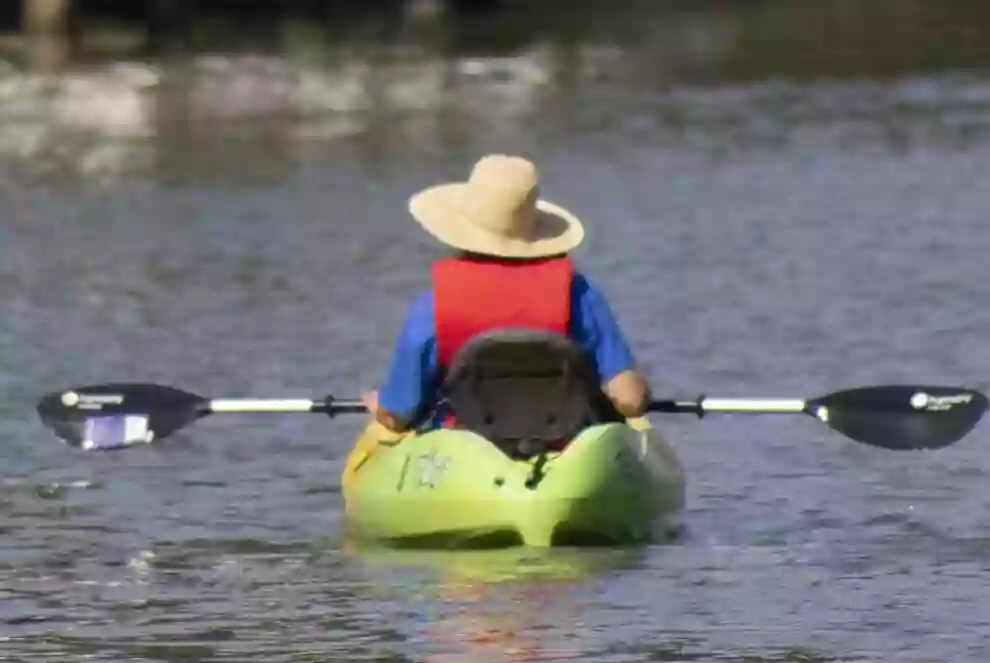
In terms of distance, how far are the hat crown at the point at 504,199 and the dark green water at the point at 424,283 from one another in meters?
1.09

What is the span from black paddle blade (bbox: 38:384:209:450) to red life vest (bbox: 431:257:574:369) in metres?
1.72

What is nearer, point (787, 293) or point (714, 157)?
point (787, 293)

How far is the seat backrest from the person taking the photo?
10.4 metres

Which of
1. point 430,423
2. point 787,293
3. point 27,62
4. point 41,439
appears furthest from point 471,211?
point 27,62

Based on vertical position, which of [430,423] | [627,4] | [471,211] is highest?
[471,211]

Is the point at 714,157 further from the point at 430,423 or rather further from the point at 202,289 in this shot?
the point at 430,423

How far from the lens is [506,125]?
30656mm

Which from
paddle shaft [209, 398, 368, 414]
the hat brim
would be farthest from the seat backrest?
paddle shaft [209, 398, 368, 414]

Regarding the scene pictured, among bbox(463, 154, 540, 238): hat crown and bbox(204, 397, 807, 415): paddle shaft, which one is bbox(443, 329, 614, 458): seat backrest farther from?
bbox(204, 397, 807, 415): paddle shaft

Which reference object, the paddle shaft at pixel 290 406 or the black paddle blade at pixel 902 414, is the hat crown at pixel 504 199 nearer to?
the paddle shaft at pixel 290 406

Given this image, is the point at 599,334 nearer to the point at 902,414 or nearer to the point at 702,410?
the point at 702,410

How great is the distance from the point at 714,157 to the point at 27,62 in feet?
50.3

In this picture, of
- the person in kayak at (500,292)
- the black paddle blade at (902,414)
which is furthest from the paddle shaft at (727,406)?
the person in kayak at (500,292)

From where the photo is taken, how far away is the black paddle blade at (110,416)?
39.6 feet
